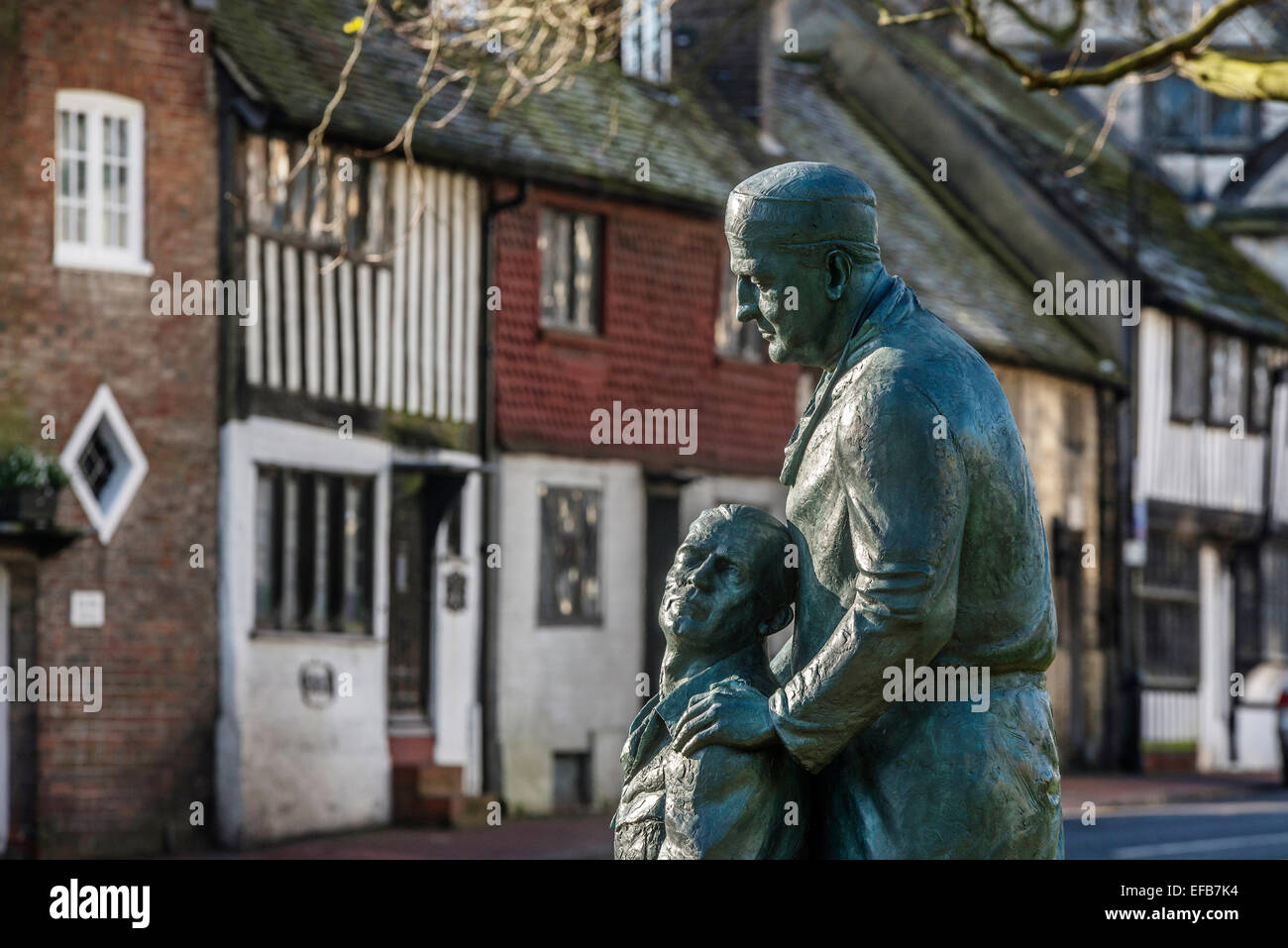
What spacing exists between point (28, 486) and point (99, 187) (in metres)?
3.05

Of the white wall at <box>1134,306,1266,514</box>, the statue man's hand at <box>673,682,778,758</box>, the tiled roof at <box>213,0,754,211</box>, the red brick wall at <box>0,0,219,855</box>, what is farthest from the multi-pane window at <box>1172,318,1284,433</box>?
the statue man's hand at <box>673,682,778,758</box>

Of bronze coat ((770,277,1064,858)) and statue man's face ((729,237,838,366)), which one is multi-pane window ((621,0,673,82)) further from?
bronze coat ((770,277,1064,858))

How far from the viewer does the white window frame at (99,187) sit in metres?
20.6

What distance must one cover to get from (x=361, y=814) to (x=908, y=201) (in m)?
16.9

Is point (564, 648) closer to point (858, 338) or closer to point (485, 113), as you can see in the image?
point (485, 113)

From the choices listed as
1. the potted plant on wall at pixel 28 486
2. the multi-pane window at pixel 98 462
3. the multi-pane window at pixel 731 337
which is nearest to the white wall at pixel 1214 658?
the multi-pane window at pixel 731 337

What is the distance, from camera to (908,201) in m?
36.5

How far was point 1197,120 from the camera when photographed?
44438 millimetres

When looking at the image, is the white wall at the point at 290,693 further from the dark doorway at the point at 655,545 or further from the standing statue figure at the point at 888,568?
the standing statue figure at the point at 888,568

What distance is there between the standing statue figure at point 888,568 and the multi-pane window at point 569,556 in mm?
20987
